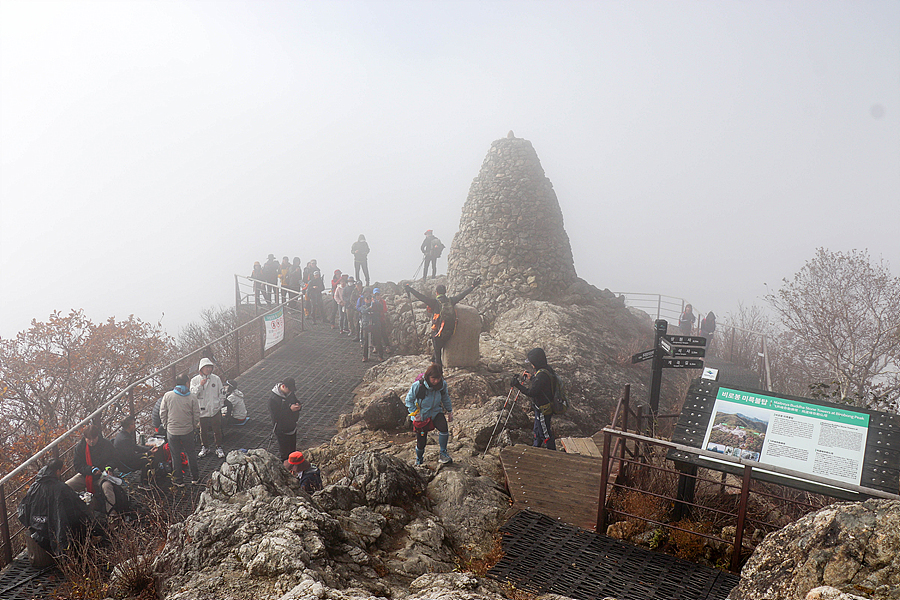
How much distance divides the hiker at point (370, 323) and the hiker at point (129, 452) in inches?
289

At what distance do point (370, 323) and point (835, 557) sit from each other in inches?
510

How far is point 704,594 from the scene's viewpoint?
4.78 meters

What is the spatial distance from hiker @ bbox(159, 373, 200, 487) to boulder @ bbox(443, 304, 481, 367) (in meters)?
6.11

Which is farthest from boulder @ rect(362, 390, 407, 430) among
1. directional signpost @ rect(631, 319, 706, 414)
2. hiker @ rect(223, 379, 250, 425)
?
directional signpost @ rect(631, 319, 706, 414)

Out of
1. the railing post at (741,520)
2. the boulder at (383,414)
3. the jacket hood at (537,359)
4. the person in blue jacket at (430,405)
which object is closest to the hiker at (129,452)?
the boulder at (383,414)

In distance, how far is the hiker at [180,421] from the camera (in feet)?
26.8

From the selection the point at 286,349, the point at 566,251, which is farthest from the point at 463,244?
the point at 286,349

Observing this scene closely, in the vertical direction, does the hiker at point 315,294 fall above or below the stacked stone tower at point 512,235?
below

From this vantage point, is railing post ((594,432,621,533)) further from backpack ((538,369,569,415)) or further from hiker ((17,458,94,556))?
hiker ((17,458,94,556))

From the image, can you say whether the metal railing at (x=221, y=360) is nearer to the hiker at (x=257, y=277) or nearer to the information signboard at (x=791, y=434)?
the hiker at (x=257, y=277)

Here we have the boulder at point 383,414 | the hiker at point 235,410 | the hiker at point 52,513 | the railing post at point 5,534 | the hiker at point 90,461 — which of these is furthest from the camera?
the hiker at point 235,410

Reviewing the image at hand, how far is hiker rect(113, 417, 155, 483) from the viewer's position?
26.5 feet

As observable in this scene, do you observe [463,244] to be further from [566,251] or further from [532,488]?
[532,488]

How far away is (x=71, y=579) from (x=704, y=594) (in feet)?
21.0
